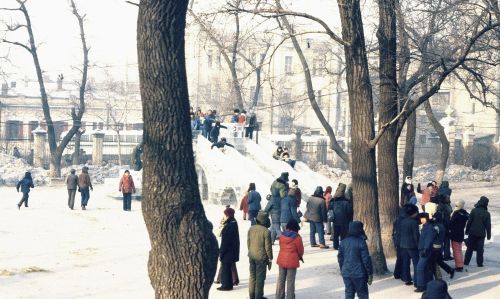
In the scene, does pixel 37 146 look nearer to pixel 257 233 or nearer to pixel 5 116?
pixel 5 116

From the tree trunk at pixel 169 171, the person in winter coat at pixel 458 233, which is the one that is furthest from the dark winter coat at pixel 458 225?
the tree trunk at pixel 169 171

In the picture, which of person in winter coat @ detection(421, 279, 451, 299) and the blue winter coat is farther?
the blue winter coat

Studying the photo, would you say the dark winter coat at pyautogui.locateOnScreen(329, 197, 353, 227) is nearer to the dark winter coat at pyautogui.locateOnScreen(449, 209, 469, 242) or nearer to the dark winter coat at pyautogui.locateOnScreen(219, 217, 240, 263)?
the dark winter coat at pyautogui.locateOnScreen(449, 209, 469, 242)

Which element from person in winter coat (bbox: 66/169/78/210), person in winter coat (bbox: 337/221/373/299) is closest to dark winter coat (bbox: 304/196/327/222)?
person in winter coat (bbox: 337/221/373/299)

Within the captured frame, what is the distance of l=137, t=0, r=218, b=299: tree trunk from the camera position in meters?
9.06

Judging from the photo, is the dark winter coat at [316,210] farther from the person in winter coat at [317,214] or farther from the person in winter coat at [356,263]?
the person in winter coat at [356,263]

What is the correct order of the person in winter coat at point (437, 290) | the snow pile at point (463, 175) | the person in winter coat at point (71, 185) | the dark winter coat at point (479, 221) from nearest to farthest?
the person in winter coat at point (437, 290)
the dark winter coat at point (479, 221)
the person in winter coat at point (71, 185)
the snow pile at point (463, 175)

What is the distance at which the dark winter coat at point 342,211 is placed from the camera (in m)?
17.4

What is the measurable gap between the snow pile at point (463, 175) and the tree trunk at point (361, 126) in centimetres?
3005

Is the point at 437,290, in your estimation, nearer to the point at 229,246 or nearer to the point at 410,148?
the point at 229,246

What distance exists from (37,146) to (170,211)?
1444 inches

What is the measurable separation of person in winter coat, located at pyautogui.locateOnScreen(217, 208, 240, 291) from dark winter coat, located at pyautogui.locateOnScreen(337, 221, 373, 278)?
229 cm

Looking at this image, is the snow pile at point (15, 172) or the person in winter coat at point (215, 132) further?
the snow pile at point (15, 172)

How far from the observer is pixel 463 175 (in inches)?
1820
